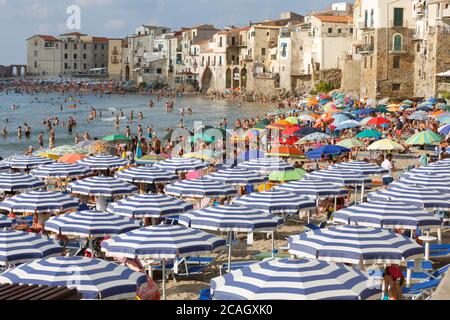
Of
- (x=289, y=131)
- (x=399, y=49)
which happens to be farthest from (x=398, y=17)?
(x=289, y=131)

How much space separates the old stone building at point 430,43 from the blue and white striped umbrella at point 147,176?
29.2 metres

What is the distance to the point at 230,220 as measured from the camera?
37.1 ft

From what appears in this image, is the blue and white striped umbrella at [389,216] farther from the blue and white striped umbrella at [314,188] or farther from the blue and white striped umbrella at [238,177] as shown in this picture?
the blue and white striped umbrella at [238,177]

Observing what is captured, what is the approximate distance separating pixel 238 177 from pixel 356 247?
7.01 m

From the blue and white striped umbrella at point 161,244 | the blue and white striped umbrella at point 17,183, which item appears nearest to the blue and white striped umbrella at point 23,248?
the blue and white striped umbrella at point 161,244

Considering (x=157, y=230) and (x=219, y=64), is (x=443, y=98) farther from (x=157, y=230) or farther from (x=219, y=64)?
(x=219, y=64)

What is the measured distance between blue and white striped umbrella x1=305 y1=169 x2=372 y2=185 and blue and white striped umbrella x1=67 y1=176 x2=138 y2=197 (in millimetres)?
4011

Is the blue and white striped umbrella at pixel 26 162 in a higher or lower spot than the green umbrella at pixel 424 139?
lower

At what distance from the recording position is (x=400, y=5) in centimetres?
5028

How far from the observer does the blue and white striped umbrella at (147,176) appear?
16797 mm

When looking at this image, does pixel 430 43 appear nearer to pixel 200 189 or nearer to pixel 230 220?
pixel 200 189

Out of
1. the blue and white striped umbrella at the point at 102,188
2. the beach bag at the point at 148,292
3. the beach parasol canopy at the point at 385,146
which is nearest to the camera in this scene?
the beach bag at the point at 148,292

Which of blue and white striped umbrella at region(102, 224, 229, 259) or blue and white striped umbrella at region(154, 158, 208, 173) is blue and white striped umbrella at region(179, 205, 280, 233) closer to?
blue and white striped umbrella at region(102, 224, 229, 259)
